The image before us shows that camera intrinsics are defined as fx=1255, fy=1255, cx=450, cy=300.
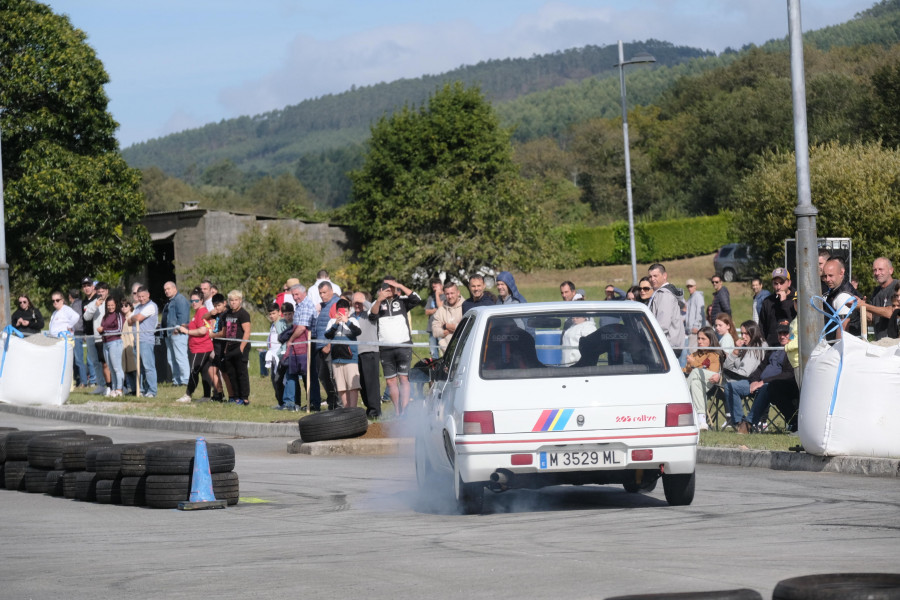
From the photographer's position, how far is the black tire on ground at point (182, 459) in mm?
10875

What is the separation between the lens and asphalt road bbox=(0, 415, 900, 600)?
22.2 feet

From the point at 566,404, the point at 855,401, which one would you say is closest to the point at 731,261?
the point at 855,401

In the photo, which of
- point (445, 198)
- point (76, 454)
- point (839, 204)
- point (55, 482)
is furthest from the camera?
point (445, 198)

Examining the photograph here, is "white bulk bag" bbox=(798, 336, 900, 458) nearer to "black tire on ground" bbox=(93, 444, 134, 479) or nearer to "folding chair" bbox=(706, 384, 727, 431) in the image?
"folding chair" bbox=(706, 384, 727, 431)

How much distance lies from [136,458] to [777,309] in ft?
30.7

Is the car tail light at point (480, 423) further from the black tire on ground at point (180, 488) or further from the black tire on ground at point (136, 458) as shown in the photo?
A: the black tire on ground at point (136, 458)

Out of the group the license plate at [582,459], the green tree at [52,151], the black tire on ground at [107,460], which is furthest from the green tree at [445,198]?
the license plate at [582,459]

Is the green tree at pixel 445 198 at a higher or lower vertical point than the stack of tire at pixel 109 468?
higher

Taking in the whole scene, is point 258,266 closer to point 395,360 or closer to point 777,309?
point 395,360

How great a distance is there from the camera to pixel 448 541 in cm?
838

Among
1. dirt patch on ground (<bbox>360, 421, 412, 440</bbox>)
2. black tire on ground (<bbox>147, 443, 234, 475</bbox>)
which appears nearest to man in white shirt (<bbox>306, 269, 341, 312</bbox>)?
dirt patch on ground (<bbox>360, 421, 412, 440</bbox>)

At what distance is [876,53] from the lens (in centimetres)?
10475

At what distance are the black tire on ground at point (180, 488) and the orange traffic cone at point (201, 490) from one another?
95mm

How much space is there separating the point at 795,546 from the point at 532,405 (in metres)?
2.39
